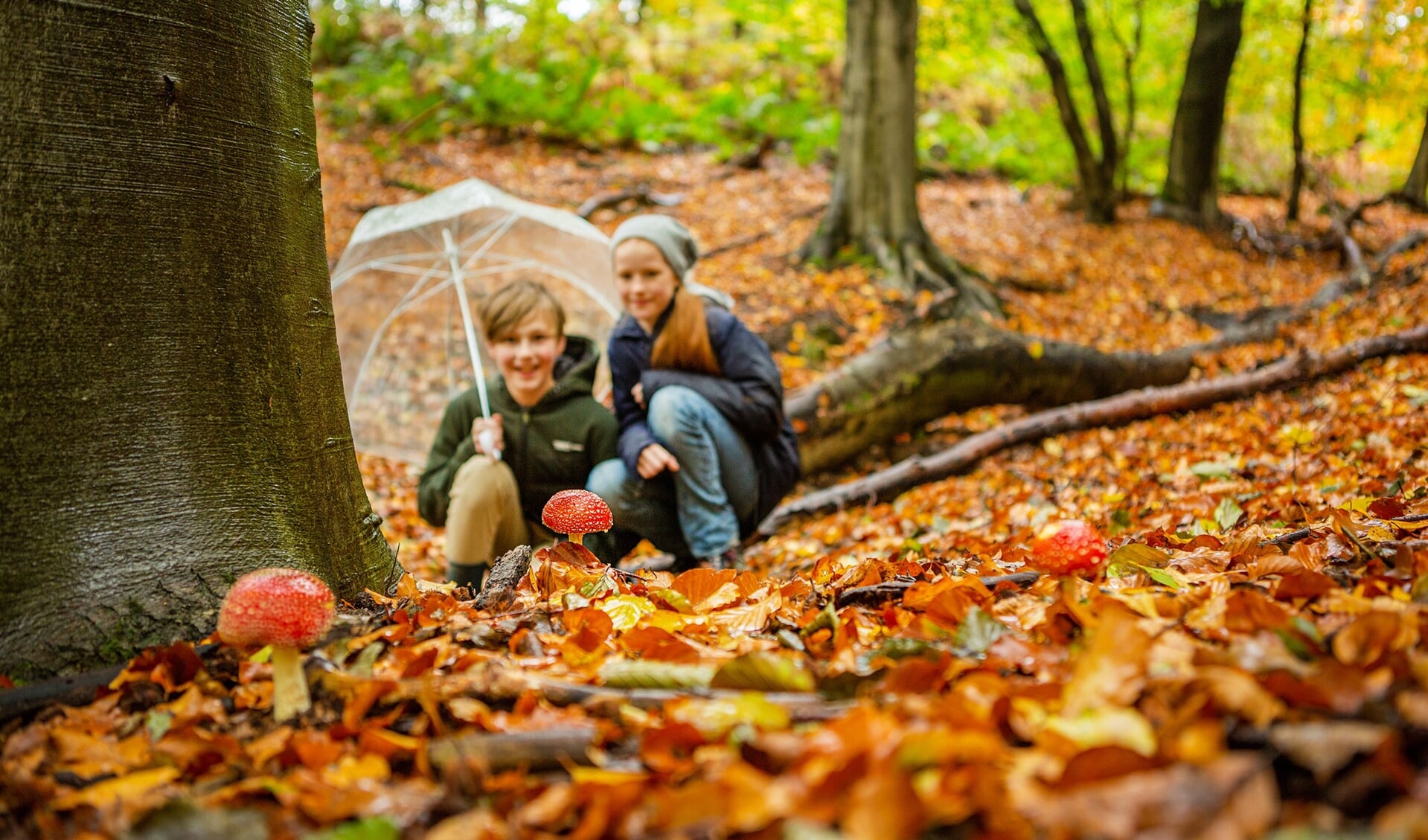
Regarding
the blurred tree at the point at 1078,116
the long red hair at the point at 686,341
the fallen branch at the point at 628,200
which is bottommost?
the long red hair at the point at 686,341

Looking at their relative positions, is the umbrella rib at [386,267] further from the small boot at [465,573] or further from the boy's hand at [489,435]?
the small boot at [465,573]

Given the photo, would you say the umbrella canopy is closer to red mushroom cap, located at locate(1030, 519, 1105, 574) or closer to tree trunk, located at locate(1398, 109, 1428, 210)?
red mushroom cap, located at locate(1030, 519, 1105, 574)

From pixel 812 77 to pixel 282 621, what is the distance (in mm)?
15131

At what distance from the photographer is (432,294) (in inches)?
171

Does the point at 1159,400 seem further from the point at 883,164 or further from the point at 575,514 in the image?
the point at 575,514

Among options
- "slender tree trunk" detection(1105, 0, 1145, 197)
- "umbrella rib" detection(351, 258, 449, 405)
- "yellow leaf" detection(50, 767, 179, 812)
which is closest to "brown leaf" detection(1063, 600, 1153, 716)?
"yellow leaf" detection(50, 767, 179, 812)

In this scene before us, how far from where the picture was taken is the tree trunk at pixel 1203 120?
37.7 ft

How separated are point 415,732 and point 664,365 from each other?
2.51 meters

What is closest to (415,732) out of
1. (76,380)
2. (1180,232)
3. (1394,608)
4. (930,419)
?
(76,380)

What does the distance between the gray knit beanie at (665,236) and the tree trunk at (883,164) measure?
438 cm

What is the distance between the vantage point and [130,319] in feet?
5.92

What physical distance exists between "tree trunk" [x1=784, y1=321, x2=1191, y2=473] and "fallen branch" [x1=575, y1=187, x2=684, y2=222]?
5.22 meters

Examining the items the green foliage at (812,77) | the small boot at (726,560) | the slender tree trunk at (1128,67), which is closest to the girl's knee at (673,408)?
the small boot at (726,560)

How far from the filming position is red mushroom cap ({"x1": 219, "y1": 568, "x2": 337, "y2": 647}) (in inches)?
54.6
